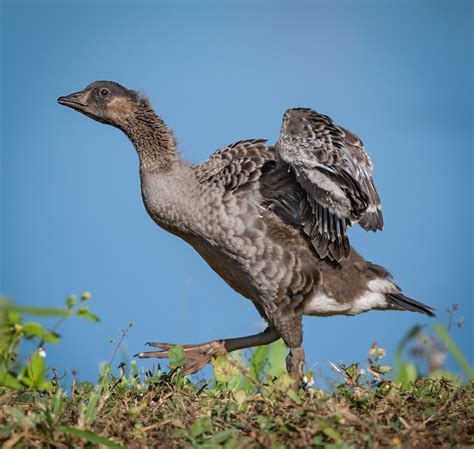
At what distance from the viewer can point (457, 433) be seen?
13.3ft

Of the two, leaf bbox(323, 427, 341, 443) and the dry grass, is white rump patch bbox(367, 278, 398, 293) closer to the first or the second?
the dry grass

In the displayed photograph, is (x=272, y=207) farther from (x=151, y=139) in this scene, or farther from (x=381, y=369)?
(x=381, y=369)

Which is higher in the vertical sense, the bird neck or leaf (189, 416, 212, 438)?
the bird neck

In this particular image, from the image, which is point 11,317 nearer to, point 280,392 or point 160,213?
point 160,213

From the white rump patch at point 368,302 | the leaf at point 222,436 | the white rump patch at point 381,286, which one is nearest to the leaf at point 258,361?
the white rump patch at point 368,302

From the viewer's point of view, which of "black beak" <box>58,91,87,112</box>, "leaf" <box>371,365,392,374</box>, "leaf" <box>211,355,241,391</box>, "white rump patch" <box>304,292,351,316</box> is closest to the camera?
"leaf" <box>371,365,392,374</box>

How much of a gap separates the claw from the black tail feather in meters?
1.70

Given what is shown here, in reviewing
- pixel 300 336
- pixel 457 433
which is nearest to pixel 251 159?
pixel 300 336

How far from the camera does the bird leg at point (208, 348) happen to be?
6.54 metres

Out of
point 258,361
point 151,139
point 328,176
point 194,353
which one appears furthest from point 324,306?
point 151,139

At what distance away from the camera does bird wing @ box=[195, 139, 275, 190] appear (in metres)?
6.23

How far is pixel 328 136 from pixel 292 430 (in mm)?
2614

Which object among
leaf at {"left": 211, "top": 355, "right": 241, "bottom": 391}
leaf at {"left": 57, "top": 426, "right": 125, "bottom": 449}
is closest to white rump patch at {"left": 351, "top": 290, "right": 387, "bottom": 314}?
leaf at {"left": 211, "top": 355, "right": 241, "bottom": 391}

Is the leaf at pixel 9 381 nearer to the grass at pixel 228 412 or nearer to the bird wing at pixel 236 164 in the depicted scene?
the grass at pixel 228 412
